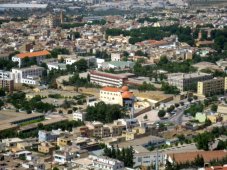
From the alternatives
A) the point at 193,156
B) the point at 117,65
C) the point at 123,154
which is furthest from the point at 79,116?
the point at 117,65

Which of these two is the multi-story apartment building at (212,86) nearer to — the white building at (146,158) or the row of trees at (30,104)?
the row of trees at (30,104)

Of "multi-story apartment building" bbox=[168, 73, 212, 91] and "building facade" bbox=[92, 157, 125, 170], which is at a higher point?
"building facade" bbox=[92, 157, 125, 170]

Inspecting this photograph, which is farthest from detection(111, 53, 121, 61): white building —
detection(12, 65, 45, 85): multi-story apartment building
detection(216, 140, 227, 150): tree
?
detection(216, 140, 227, 150): tree

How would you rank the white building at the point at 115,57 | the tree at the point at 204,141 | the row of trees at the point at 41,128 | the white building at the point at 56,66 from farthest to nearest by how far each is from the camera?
the white building at the point at 115,57, the white building at the point at 56,66, the row of trees at the point at 41,128, the tree at the point at 204,141

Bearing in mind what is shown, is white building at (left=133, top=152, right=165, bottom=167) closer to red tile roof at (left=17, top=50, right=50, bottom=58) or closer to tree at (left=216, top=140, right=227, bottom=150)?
tree at (left=216, top=140, right=227, bottom=150)

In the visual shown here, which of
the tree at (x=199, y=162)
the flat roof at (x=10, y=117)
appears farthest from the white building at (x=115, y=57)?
the tree at (x=199, y=162)

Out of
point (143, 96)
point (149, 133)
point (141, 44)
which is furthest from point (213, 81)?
point (141, 44)
